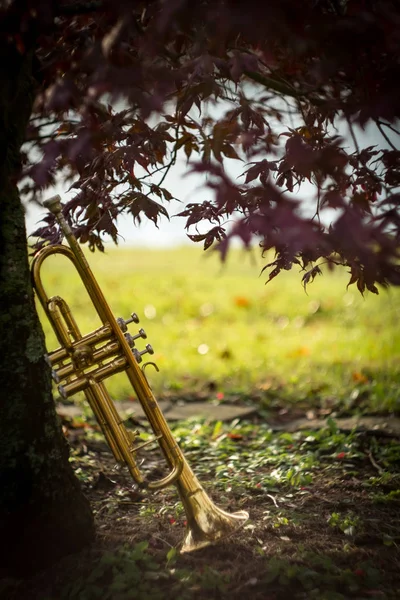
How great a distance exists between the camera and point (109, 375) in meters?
2.12

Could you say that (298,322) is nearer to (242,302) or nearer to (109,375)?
(242,302)

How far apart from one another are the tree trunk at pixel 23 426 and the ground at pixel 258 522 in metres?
0.12

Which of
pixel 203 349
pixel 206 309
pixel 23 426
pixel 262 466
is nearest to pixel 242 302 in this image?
pixel 206 309

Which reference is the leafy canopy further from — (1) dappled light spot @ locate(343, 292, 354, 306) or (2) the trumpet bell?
(1) dappled light spot @ locate(343, 292, 354, 306)

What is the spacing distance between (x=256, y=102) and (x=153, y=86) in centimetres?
133

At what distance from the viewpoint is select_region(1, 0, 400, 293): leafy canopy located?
1.45 meters

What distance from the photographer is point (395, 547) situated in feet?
6.97

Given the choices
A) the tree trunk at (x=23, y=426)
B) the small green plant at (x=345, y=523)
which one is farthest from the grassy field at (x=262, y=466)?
the tree trunk at (x=23, y=426)

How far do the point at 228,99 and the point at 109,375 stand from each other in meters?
1.17

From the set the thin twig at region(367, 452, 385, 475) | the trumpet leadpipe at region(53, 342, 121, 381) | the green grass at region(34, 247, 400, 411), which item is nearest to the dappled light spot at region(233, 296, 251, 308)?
the green grass at region(34, 247, 400, 411)

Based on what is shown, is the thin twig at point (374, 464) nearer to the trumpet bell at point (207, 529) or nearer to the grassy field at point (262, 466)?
the grassy field at point (262, 466)

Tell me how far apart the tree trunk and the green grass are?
1.32m

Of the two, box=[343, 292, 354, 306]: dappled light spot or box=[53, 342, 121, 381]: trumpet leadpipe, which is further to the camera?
box=[343, 292, 354, 306]: dappled light spot

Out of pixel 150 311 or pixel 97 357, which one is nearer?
pixel 97 357
